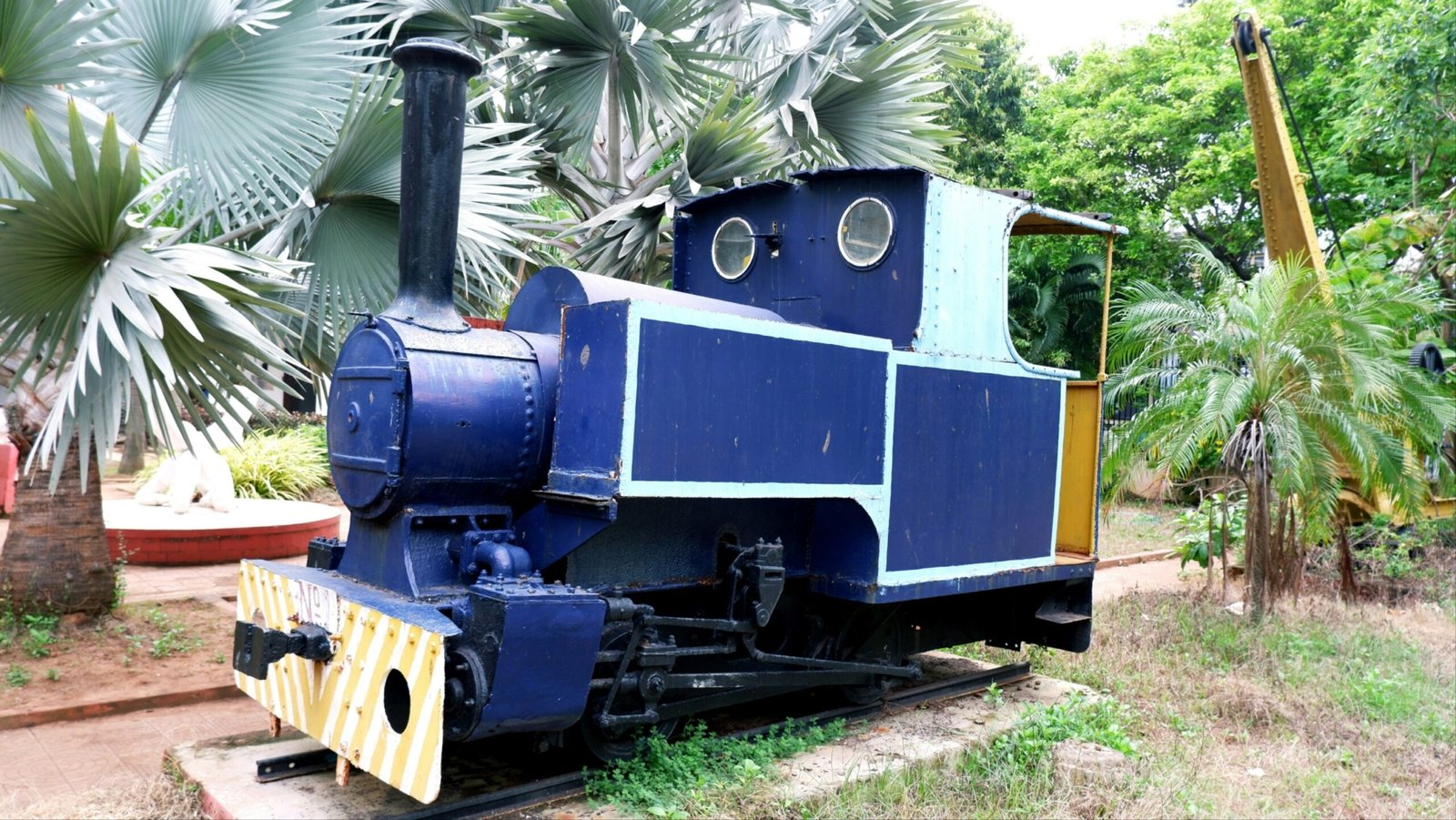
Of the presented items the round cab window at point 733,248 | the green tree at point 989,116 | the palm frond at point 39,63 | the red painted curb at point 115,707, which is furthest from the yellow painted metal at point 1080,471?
the green tree at point 989,116

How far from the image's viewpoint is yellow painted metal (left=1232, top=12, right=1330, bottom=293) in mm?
10133

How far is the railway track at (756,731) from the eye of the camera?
393 centimetres

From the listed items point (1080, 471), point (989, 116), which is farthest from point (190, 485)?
point (989, 116)

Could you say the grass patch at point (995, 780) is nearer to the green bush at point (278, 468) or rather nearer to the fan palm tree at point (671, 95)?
the fan palm tree at point (671, 95)

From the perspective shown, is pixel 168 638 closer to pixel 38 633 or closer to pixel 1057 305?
pixel 38 633

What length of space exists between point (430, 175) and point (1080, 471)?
4066 millimetres

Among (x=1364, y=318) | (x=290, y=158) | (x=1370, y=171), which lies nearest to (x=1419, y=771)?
(x=1364, y=318)

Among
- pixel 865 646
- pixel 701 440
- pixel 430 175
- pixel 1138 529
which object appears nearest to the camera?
pixel 701 440

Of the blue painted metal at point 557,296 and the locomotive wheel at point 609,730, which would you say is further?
the blue painted metal at point 557,296

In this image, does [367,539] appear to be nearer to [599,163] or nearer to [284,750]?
[284,750]

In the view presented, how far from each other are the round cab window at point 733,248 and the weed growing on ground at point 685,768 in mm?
2355

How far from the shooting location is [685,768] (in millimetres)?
4422

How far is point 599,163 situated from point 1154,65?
42.7ft

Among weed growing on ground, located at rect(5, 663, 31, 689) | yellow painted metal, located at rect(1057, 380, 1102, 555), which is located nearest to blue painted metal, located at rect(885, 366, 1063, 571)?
yellow painted metal, located at rect(1057, 380, 1102, 555)
